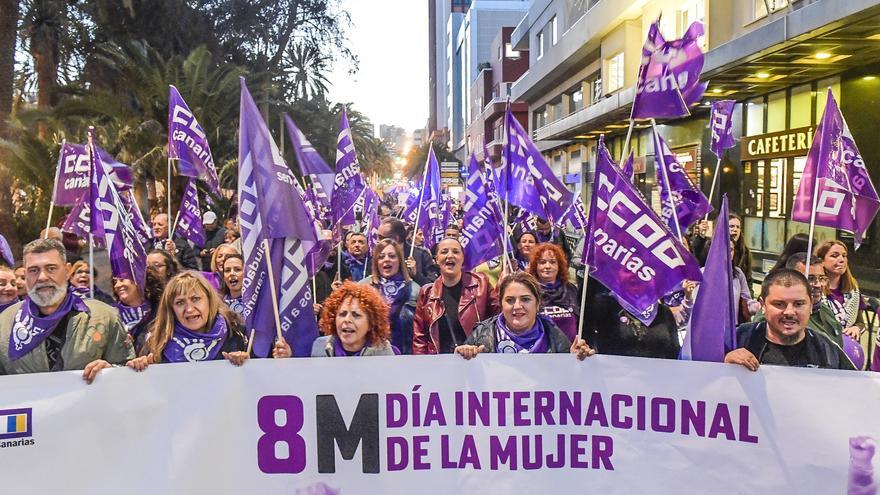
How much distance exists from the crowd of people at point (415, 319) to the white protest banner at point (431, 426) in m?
0.15

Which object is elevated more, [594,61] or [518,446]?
[594,61]

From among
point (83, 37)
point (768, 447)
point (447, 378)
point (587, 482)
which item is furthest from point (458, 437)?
point (83, 37)

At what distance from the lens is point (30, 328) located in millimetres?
3699

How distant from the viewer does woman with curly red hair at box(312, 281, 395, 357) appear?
3.97 metres

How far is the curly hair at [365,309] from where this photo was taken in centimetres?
403

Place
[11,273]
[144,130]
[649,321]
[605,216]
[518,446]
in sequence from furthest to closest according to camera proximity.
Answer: [144,130] < [11,273] < [649,321] < [605,216] < [518,446]

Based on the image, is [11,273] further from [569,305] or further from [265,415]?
[569,305]

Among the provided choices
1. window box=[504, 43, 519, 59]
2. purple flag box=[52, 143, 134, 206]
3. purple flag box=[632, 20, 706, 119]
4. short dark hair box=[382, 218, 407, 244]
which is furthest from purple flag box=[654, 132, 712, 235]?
window box=[504, 43, 519, 59]

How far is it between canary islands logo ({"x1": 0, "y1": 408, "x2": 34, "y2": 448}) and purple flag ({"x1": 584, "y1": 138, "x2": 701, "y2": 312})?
108 inches

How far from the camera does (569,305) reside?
5371 mm

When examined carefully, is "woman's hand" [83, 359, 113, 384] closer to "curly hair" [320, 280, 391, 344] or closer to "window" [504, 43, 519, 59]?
"curly hair" [320, 280, 391, 344]

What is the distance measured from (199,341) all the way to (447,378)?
4.37ft

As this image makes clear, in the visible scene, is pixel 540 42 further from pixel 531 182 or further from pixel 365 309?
pixel 365 309

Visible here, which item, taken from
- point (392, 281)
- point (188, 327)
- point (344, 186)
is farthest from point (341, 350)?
point (344, 186)
